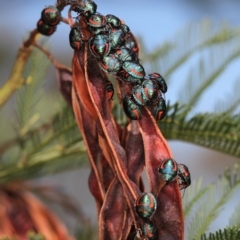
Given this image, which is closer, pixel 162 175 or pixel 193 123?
pixel 162 175

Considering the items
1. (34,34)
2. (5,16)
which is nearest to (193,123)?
(34,34)

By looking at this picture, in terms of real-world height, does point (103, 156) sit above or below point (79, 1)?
below

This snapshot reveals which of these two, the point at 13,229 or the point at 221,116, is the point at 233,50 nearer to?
the point at 221,116

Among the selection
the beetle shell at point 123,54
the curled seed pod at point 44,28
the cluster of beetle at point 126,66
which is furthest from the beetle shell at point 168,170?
the curled seed pod at point 44,28

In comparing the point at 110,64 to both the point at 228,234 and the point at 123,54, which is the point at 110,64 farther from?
the point at 228,234

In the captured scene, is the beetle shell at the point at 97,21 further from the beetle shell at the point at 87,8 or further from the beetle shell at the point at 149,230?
the beetle shell at the point at 149,230

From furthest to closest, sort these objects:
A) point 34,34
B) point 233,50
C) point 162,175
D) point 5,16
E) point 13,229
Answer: point 5,16, point 233,50, point 13,229, point 34,34, point 162,175

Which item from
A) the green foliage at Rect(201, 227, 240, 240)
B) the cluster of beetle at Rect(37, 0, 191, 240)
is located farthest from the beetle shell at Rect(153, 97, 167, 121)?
the green foliage at Rect(201, 227, 240, 240)
